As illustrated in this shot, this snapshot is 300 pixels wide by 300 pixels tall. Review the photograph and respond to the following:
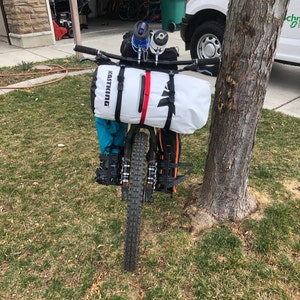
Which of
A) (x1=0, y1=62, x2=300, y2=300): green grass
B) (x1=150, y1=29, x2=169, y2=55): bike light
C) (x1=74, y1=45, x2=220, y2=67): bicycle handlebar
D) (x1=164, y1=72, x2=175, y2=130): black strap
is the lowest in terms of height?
(x1=0, y1=62, x2=300, y2=300): green grass

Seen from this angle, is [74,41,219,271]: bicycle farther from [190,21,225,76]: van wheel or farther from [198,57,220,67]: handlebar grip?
[190,21,225,76]: van wheel

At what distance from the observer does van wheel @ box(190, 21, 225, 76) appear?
529 cm

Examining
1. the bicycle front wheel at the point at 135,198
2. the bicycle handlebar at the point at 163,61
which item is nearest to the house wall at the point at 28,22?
the bicycle handlebar at the point at 163,61

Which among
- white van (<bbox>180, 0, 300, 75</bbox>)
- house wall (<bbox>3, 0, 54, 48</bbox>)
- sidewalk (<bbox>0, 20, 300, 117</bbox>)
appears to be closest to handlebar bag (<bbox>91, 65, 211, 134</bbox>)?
sidewalk (<bbox>0, 20, 300, 117</bbox>)

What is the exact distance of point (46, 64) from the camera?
6.26 metres

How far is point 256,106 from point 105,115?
2.89 ft

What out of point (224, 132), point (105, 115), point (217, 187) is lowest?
point (217, 187)

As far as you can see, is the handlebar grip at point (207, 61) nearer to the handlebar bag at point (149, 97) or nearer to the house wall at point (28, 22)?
the handlebar bag at point (149, 97)

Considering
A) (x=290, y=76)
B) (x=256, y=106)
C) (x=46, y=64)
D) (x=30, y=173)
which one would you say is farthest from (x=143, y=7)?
(x=256, y=106)

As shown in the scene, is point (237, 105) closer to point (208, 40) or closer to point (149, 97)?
point (149, 97)

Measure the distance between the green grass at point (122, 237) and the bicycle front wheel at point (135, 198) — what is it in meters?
0.22

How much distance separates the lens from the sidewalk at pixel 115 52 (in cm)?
470

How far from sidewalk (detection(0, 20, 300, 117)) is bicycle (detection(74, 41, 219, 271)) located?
108 inches

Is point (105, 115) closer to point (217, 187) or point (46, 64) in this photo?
point (217, 187)
